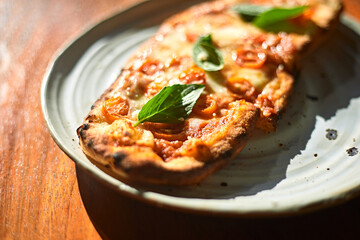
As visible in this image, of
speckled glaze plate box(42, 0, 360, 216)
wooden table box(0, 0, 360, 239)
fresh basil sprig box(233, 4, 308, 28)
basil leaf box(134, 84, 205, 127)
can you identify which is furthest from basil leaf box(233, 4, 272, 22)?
wooden table box(0, 0, 360, 239)

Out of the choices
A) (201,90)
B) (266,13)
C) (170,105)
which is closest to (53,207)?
(170,105)

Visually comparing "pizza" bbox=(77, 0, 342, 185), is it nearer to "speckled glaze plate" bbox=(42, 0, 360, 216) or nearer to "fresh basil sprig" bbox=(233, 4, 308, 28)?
"fresh basil sprig" bbox=(233, 4, 308, 28)

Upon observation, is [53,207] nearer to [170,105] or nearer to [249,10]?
[170,105]

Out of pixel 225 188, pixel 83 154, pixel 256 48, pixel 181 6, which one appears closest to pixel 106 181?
pixel 83 154

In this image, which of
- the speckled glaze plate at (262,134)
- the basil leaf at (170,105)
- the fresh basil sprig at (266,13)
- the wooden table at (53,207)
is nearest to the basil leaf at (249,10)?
the fresh basil sprig at (266,13)

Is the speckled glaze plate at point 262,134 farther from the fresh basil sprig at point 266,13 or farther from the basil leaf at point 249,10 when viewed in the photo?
the basil leaf at point 249,10

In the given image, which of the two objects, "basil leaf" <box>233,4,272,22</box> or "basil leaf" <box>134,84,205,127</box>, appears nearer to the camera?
"basil leaf" <box>134,84,205,127</box>
